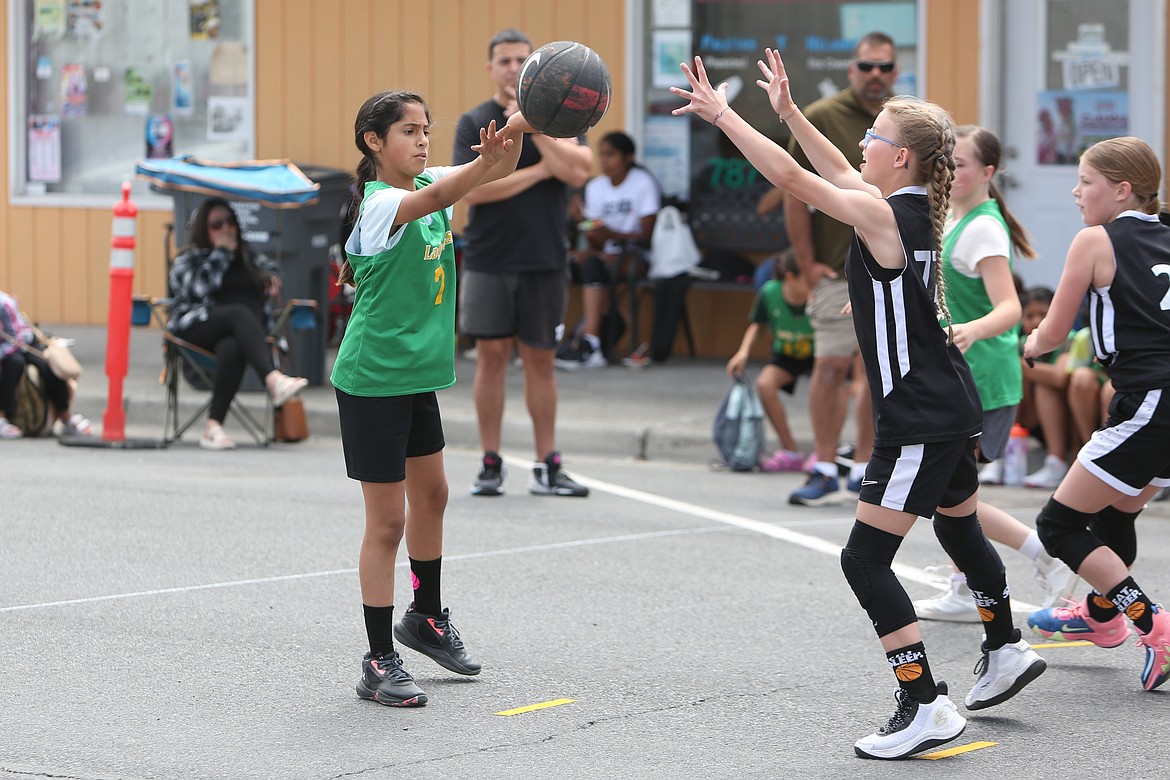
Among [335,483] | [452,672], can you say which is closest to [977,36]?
[335,483]

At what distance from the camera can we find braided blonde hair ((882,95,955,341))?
4668 millimetres

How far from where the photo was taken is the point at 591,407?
36.7ft

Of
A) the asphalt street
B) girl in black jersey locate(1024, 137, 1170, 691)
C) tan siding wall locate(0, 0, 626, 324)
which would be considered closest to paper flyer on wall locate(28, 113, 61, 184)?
tan siding wall locate(0, 0, 626, 324)

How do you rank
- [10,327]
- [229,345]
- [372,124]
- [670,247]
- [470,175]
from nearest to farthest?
[470,175] → [372,124] → [229,345] → [10,327] → [670,247]

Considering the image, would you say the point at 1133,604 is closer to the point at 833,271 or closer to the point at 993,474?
the point at 833,271

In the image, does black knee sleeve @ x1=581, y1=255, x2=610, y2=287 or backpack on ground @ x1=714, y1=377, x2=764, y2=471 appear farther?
black knee sleeve @ x1=581, y1=255, x2=610, y2=287

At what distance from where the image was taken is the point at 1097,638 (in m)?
5.60

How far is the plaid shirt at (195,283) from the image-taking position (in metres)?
10.4

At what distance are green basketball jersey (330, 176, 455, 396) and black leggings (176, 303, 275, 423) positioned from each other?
529 centimetres

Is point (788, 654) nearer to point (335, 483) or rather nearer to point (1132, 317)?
point (1132, 317)

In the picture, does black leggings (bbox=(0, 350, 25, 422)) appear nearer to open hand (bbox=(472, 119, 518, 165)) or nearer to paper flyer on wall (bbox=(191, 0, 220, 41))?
paper flyer on wall (bbox=(191, 0, 220, 41))

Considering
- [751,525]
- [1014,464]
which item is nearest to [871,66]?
[751,525]

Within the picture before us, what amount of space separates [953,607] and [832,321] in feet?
7.87

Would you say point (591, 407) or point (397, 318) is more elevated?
point (397, 318)
